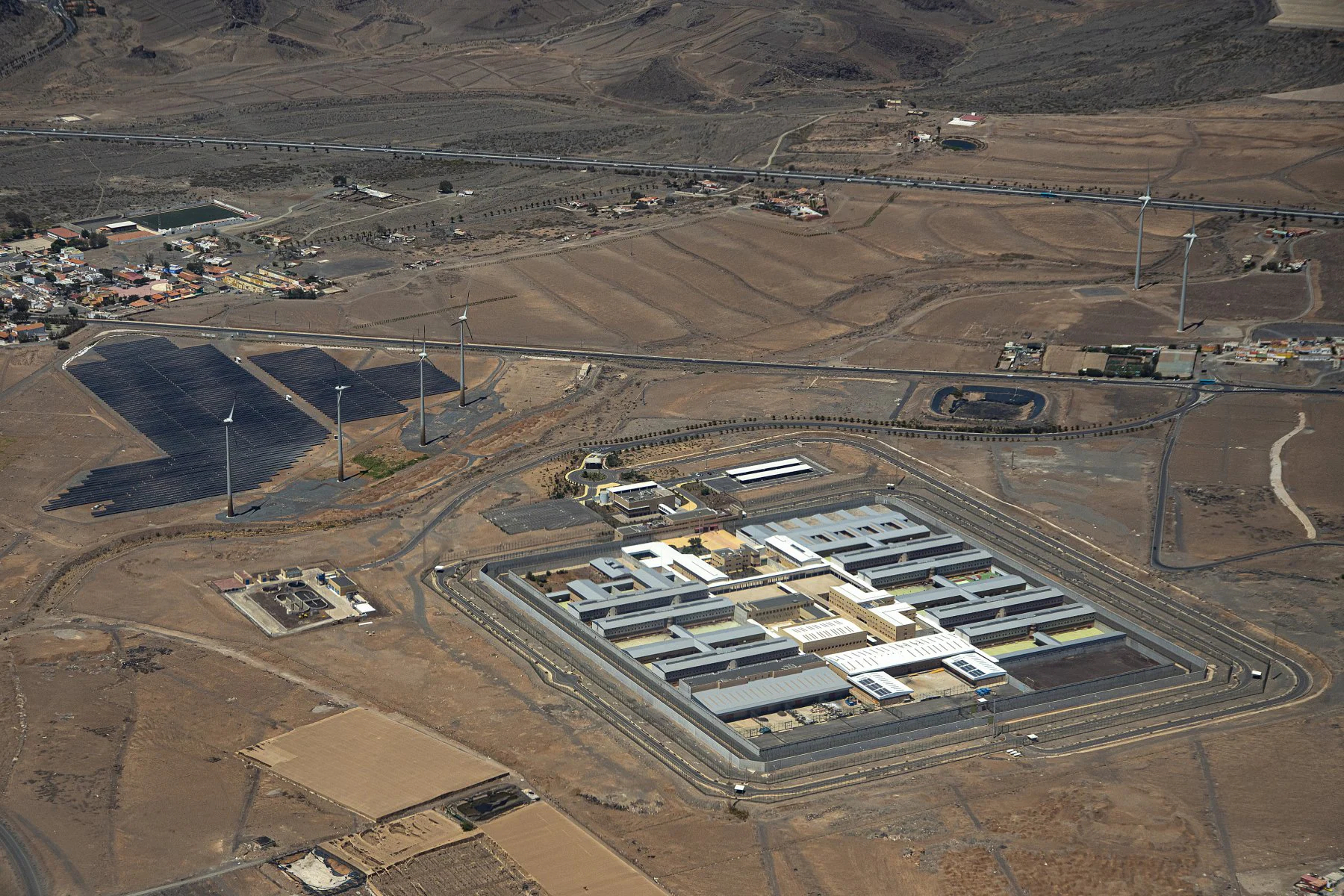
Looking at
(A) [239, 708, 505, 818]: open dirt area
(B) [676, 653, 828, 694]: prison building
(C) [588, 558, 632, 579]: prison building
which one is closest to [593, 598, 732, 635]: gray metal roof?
(C) [588, 558, 632, 579]: prison building

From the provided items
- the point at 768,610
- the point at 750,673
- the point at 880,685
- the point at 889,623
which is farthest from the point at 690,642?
the point at 889,623

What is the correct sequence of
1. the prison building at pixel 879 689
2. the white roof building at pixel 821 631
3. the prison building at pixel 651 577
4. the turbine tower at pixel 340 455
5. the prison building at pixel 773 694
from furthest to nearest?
the turbine tower at pixel 340 455, the prison building at pixel 651 577, the white roof building at pixel 821 631, the prison building at pixel 879 689, the prison building at pixel 773 694

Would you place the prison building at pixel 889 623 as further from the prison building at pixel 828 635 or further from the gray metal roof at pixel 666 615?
the gray metal roof at pixel 666 615

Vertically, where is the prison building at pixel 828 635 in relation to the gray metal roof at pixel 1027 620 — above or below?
below

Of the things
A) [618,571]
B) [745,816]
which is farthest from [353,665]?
[745,816]

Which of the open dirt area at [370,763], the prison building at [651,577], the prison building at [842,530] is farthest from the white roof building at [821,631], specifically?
the open dirt area at [370,763]

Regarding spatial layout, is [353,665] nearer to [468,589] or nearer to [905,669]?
[468,589]

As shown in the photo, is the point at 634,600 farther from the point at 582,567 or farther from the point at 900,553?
the point at 900,553
